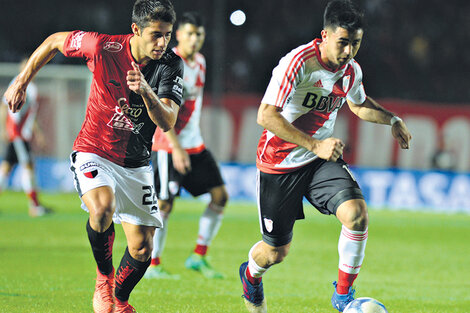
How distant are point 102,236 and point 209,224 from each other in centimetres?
280

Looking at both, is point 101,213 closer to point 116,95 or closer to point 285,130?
point 116,95

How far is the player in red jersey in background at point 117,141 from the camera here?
4.64 m

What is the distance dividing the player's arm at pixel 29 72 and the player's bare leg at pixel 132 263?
3.77ft

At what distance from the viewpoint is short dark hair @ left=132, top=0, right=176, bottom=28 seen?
14.7 ft

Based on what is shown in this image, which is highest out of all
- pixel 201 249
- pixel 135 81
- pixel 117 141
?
pixel 135 81

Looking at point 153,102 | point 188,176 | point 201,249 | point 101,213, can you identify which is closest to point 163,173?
point 188,176

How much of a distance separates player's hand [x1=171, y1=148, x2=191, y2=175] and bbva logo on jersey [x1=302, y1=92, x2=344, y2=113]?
2.11m

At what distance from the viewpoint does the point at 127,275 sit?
479cm

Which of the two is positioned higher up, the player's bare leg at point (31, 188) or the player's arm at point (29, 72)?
the player's arm at point (29, 72)

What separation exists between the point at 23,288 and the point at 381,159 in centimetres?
1261

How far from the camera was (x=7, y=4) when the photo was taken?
1984 centimetres

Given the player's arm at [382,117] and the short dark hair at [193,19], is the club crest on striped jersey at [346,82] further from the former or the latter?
the short dark hair at [193,19]

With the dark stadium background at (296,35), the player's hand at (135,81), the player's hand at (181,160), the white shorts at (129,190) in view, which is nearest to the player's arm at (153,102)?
the player's hand at (135,81)

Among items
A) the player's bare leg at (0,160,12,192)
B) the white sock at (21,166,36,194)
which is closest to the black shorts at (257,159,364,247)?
the white sock at (21,166,36,194)
